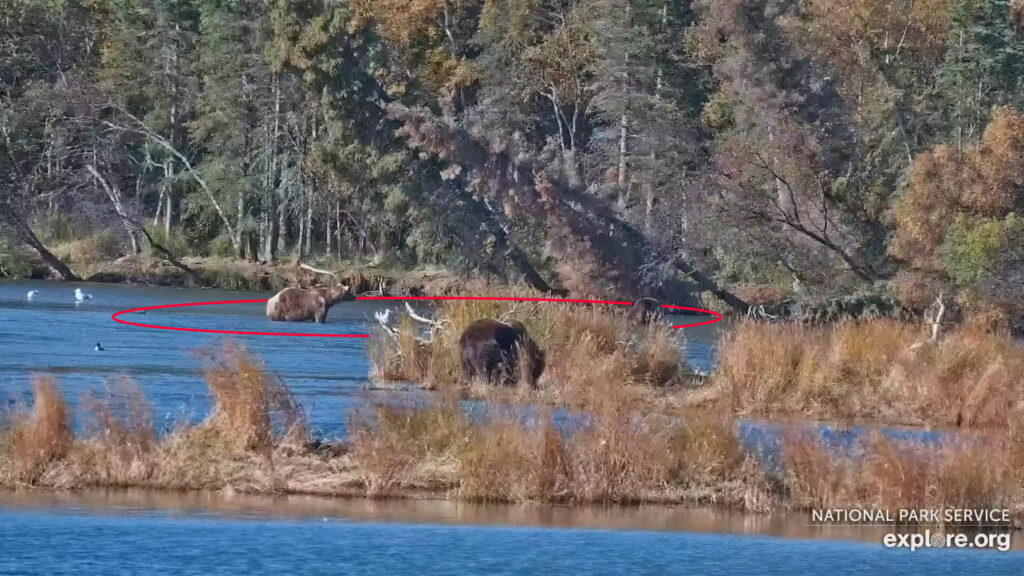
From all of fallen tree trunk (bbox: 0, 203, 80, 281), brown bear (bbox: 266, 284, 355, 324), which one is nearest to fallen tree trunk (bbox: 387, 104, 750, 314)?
brown bear (bbox: 266, 284, 355, 324)

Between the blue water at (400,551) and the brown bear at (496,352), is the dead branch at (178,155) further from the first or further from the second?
the blue water at (400,551)

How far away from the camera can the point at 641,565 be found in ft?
45.4

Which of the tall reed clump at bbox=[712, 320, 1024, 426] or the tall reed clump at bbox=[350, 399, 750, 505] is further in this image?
A: the tall reed clump at bbox=[712, 320, 1024, 426]

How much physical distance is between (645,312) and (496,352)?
30.3ft

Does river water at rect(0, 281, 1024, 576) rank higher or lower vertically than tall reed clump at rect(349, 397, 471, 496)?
lower

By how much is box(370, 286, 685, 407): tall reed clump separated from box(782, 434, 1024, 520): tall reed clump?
7.71 m

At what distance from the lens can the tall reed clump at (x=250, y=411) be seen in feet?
55.7

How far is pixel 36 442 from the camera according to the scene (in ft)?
53.3

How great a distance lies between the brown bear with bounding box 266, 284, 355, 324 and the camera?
40.7 meters

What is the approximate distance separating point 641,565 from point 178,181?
54.0 metres

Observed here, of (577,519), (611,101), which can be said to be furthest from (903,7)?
(577,519)

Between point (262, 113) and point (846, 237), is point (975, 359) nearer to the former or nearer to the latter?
point (846, 237)

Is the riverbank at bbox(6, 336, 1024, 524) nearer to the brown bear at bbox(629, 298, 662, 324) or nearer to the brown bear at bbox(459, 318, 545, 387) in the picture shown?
the brown bear at bbox(459, 318, 545, 387)

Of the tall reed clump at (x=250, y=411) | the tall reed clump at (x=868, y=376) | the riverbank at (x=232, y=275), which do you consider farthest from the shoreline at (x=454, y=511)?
the riverbank at (x=232, y=275)
